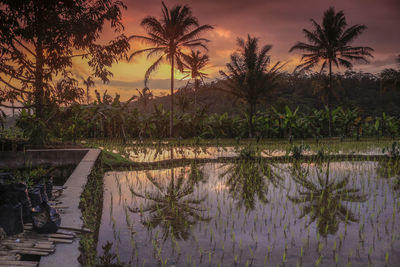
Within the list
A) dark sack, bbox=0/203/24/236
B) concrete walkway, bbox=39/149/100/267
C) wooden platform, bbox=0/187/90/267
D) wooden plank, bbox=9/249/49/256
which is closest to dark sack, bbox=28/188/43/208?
concrete walkway, bbox=39/149/100/267

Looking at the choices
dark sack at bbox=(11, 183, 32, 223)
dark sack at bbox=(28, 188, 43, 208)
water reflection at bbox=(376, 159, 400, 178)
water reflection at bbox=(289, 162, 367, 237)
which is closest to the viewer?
dark sack at bbox=(11, 183, 32, 223)

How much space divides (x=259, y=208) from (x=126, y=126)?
1564 cm

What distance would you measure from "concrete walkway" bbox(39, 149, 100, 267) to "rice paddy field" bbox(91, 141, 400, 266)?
0.46 m

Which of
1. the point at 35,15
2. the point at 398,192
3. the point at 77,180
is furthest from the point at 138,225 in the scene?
the point at 35,15

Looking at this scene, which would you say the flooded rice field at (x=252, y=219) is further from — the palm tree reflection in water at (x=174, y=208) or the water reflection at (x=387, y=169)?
the water reflection at (x=387, y=169)

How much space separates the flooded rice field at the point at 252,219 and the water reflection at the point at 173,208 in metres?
0.01

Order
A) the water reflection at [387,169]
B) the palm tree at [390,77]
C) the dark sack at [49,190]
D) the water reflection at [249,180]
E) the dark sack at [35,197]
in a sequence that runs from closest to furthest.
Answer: the dark sack at [35,197]
the dark sack at [49,190]
the water reflection at [249,180]
the water reflection at [387,169]
the palm tree at [390,77]

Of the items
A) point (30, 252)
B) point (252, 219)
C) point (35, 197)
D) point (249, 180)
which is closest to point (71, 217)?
point (35, 197)

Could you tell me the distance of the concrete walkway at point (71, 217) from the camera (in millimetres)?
2992

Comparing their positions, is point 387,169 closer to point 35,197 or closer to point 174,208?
point 174,208

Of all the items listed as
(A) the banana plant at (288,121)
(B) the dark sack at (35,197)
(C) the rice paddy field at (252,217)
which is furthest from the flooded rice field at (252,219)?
(A) the banana plant at (288,121)

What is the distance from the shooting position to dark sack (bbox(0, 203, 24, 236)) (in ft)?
11.7

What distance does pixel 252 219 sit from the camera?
5340mm

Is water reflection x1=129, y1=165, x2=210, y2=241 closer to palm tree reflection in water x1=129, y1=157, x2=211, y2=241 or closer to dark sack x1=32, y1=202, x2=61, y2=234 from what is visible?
palm tree reflection in water x1=129, y1=157, x2=211, y2=241
